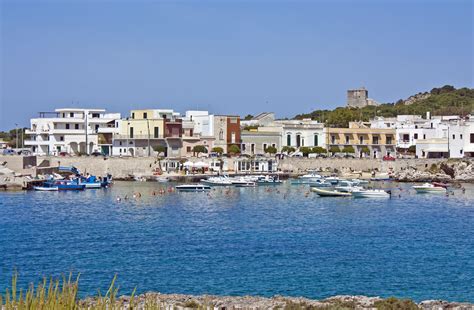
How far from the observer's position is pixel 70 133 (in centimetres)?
7919

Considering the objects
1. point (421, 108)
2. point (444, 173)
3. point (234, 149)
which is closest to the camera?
point (444, 173)

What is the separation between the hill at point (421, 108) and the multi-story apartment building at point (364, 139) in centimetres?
1096

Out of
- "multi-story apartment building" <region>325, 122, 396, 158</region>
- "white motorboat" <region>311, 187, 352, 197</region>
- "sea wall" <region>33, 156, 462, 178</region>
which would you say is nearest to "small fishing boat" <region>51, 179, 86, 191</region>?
"sea wall" <region>33, 156, 462, 178</region>

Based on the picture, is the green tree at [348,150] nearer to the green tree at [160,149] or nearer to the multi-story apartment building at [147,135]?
the multi-story apartment building at [147,135]

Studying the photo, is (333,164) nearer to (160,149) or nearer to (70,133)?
(160,149)

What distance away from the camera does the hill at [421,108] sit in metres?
103

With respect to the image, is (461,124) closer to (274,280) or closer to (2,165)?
(2,165)

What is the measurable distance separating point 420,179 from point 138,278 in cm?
5092

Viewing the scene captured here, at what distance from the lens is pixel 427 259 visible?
30516 millimetres

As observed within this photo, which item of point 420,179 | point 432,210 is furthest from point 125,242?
point 420,179

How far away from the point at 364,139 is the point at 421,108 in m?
40.4

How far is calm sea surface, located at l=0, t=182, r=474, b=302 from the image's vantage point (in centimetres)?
2575

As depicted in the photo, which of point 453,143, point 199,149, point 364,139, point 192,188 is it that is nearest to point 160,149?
point 199,149

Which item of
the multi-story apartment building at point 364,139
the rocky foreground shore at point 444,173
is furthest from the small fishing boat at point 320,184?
the multi-story apartment building at point 364,139
